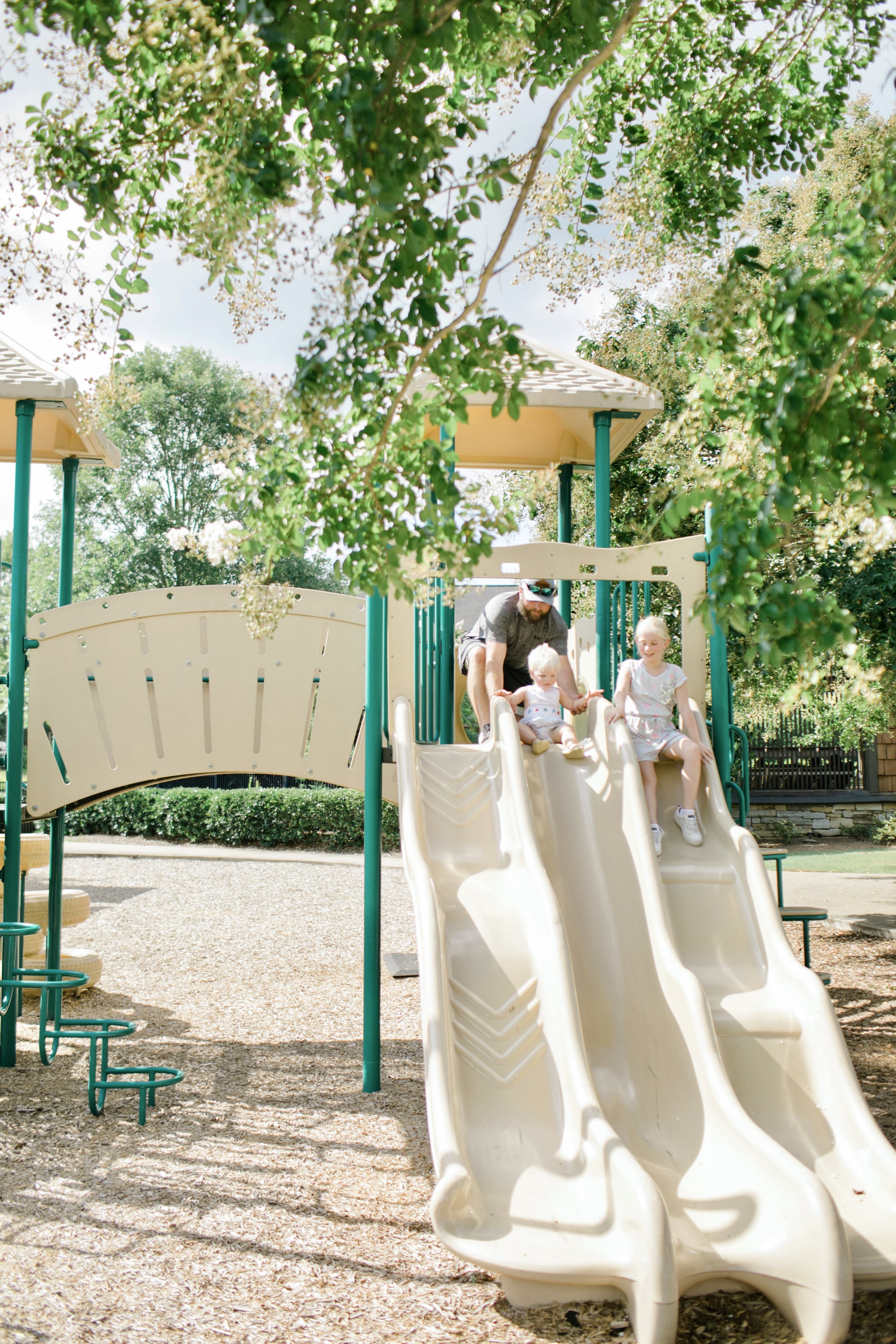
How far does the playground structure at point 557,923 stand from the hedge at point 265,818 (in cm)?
1034

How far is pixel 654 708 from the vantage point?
5496mm

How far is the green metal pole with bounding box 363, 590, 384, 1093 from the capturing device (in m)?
5.65

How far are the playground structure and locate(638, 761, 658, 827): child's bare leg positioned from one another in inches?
4.2

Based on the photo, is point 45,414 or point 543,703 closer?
point 543,703

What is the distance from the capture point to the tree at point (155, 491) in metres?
26.3

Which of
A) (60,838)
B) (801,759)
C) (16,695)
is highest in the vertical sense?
(16,695)

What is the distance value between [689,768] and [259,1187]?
9.03 ft

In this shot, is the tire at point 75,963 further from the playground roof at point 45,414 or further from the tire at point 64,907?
the playground roof at point 45,414

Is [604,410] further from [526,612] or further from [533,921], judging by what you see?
[533,921]

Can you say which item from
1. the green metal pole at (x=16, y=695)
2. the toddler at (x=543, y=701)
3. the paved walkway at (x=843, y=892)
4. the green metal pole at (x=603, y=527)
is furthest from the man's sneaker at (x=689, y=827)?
the paved walkway at (x=843, y=892)

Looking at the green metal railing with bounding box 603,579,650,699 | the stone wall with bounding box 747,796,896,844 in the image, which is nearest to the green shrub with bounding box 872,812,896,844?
the stone wall with bounding box 747,796,896,844

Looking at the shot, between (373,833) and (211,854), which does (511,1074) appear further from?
(211,854)

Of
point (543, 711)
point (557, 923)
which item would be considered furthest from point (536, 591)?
point (557, 923)

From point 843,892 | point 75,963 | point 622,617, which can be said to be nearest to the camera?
point 622,617
